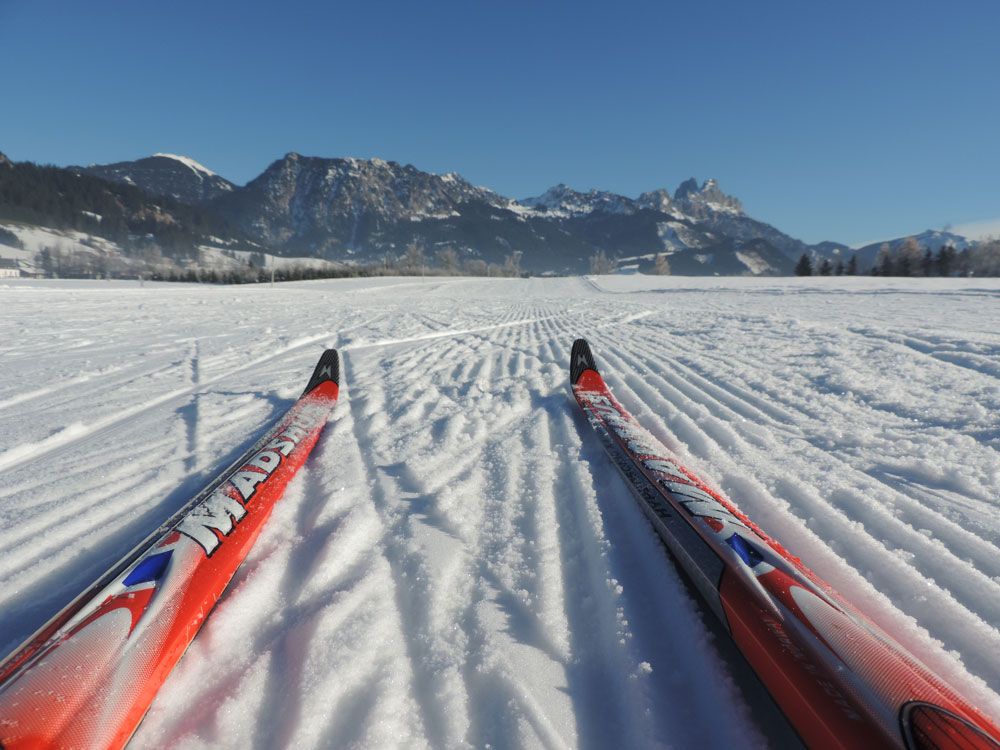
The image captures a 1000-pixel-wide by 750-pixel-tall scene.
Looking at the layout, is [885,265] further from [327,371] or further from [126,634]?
[126,634]

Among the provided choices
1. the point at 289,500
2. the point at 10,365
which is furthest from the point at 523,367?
the point at 10,365

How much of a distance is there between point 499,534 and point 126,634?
134 centimetres

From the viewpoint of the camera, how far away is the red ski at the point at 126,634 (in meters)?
1.01

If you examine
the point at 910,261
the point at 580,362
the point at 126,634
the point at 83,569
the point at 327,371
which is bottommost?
the point at 83,569

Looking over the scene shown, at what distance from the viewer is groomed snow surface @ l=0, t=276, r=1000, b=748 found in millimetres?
1248

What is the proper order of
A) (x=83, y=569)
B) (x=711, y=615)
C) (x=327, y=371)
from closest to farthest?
(x=711, y=615), (x=83, y=569), (x=327, y=371)

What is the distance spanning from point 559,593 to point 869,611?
110cm

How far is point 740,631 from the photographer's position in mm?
1332

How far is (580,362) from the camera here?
178 inches

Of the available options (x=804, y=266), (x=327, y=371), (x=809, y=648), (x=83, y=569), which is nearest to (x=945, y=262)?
(x=804, y=266)

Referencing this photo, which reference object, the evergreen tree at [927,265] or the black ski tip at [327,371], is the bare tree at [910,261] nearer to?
the evergreen tree at [927,265]

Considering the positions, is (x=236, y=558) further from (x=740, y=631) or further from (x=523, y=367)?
(x=523, y=367)

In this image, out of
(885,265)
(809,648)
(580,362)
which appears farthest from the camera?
(885,265)

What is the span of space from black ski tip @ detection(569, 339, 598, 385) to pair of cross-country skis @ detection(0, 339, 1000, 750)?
92.2 inches
